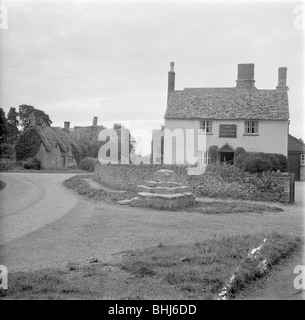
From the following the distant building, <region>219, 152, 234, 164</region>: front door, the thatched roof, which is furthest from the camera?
the thatched roof

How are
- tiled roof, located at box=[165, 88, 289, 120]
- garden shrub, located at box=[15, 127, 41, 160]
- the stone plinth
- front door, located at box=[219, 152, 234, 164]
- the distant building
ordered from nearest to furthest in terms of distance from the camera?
the stone plinth → tiled roof, located at box=[165, 88, 289, 120] → front door, located at box=[219, 152, 234, 164] → the distant building → garden shrub, located at box=[15, 127, 41, 160]

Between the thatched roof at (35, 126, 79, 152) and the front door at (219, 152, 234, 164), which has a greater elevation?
the thatched roof at (35, 126, 79, 152)

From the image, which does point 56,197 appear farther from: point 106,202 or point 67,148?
point 67,148

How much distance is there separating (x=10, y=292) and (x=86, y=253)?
3.03 meters

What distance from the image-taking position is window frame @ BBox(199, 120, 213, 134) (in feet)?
116

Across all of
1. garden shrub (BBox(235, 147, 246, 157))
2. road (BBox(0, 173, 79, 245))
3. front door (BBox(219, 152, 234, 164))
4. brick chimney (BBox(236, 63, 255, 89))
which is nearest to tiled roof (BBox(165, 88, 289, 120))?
brick chimney (BBox(236, 63, 255, 89))

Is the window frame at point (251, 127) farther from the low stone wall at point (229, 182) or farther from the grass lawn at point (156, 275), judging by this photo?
the grass lawn at point (156, 275)

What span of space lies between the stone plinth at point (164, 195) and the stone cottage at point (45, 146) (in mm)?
30928

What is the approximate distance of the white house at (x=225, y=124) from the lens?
112ft

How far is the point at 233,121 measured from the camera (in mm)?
34781

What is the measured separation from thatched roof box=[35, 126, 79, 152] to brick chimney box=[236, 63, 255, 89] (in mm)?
25615

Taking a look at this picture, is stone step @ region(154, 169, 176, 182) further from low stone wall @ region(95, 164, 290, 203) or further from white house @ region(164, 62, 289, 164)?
white house @ region(164, 62, 289, 164)

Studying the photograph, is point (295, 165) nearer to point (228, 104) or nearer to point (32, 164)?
point (228, 104)
